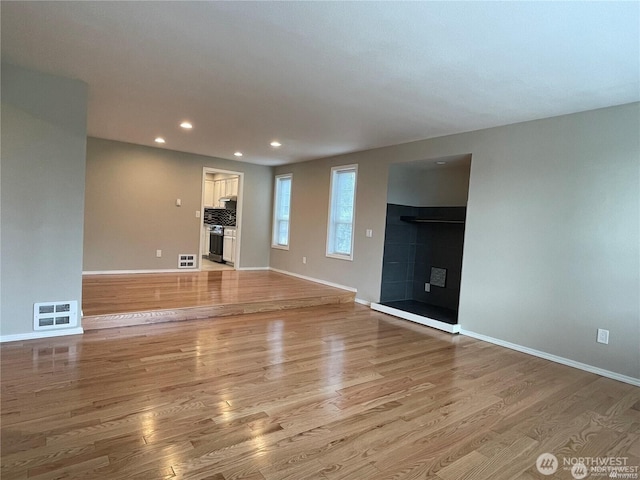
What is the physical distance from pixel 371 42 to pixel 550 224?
256 cm

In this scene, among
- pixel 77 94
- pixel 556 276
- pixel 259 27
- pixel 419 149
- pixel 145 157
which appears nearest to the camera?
pixel 259 27

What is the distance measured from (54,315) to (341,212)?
426cm

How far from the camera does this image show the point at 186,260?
691 cm

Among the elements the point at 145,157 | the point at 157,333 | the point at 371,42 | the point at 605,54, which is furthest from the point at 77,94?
the point at 605,54

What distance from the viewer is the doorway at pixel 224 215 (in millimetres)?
7469

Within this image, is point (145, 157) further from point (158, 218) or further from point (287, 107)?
point (287, 107)

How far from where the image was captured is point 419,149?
16.0ft

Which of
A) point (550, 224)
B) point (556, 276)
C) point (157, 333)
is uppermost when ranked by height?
point (550, 224)

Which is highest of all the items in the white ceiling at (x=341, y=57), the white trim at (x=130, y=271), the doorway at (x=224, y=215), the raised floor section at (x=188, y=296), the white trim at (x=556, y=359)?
the white ceiling at (x=341, y=57)

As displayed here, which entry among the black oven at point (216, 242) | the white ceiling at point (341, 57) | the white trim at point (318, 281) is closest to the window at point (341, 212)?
the white trim at point (318, 281)

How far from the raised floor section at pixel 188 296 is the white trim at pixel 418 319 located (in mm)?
675

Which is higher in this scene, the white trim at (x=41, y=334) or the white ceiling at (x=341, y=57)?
the white ceiling at (x=341, y=57)

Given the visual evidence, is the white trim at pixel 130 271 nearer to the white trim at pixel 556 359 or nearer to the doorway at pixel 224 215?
the doorway at pixel 224 215

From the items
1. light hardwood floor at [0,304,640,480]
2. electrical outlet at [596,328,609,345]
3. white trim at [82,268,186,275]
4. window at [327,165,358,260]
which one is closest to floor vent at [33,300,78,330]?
→ light hardwood floor at [0,304,640,480]
